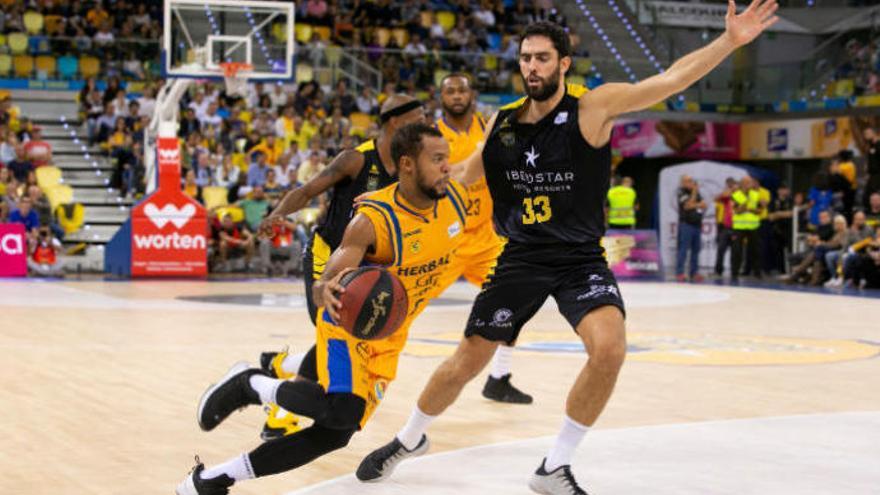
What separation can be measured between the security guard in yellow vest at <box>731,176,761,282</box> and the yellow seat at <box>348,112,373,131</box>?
6.88 metres

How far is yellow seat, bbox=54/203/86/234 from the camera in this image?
801 inches

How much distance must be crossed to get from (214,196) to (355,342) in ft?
54.2

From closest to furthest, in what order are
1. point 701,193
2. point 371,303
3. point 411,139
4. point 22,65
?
point 371,303
point 411,139
point 22,65
point 701,193

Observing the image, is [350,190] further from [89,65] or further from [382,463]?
[89,65]

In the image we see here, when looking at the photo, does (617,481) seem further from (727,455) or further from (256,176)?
(256,176)

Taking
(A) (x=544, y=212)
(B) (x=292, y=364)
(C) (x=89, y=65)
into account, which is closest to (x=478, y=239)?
(B) (x=292, y=364)

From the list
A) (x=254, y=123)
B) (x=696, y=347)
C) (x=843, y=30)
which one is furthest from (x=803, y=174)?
(x=696, y=347)

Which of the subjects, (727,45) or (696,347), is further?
(696,347)

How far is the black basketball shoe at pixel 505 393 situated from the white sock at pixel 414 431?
7.20 ft

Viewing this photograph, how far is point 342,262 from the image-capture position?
469 centimetres

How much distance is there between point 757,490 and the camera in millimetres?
5152

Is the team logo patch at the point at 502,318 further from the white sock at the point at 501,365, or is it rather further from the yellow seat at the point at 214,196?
the yellow seat at the point at 214,196

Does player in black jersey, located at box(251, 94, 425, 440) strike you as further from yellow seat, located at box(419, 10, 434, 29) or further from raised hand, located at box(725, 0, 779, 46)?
yellow seat, located at box(419, 10, 434, 29)

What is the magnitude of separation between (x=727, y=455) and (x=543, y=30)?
7.05 ft
